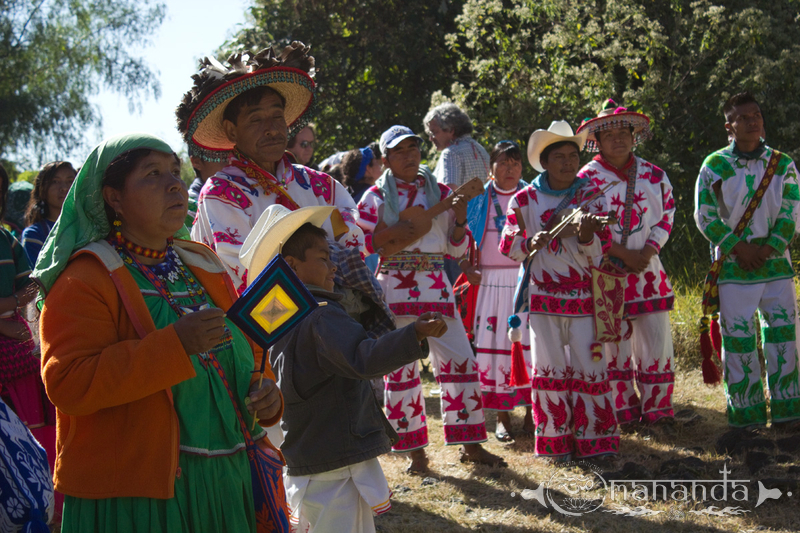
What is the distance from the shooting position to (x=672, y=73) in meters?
10.4

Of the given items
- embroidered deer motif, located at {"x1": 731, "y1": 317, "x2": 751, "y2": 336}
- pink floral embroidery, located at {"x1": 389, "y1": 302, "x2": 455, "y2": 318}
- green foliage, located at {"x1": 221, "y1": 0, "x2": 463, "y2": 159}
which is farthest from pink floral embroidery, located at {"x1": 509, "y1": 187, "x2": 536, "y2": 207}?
green foliage, located at {"x1": 221, "y1": 0, "x2": 463, "y2": 159}

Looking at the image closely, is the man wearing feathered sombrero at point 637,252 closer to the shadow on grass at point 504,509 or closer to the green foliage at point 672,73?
the shadow on grass at point 504,509

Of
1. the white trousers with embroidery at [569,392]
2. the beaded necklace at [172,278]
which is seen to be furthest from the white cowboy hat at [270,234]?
the white trousers with embroidery at [569,392]

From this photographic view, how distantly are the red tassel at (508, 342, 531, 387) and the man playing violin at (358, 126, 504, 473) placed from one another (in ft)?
1.60

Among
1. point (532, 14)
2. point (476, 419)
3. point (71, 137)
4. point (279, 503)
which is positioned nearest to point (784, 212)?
point (476, 419)

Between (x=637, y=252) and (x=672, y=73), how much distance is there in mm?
5426

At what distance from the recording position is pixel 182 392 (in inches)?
94.5

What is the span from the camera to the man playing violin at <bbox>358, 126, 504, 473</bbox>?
5.41m

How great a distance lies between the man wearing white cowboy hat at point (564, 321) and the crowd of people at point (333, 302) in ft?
0.05

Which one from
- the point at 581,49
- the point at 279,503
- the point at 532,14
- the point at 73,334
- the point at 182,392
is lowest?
the point at 279,503

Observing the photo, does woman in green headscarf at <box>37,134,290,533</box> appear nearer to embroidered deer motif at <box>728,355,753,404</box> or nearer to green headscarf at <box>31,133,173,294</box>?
green headscarf at <box>31,133,173,294</box>

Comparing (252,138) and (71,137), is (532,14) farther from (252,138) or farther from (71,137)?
(71,137)

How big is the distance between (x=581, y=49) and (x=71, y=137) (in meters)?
17.3

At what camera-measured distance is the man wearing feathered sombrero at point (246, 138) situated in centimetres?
370
